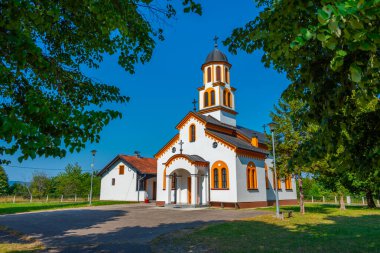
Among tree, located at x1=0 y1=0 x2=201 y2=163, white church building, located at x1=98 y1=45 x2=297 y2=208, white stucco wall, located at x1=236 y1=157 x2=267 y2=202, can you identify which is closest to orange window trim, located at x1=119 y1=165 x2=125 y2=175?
white church building, located at x1=98 y1=45 x2=297 y2=208

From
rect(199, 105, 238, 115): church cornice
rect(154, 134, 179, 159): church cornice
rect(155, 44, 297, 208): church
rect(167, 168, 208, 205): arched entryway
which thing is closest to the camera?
rect(155, 44, 297, 208): church

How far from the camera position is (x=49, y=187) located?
40062mm

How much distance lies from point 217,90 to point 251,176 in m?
9.44

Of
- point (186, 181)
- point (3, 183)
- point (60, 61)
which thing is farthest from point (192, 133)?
point (3, 183)

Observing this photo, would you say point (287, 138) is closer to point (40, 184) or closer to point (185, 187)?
point (185, 187)

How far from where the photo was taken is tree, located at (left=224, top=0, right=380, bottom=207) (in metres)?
1.90

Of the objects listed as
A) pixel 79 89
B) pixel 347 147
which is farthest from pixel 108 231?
pixel 347 147

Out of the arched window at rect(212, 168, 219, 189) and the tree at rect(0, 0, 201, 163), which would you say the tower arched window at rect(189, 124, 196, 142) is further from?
the tree at rect(0, 0, 201, 163)

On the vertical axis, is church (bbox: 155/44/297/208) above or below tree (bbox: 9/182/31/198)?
above

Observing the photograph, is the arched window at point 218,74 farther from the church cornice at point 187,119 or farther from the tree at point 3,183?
the tree at point 3,183

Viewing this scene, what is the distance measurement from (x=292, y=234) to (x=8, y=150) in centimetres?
929

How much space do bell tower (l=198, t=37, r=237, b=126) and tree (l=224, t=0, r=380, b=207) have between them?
870 inches

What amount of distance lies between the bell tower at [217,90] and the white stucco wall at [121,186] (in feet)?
40.3

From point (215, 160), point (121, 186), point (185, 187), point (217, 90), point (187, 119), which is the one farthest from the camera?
point (121, 186)
